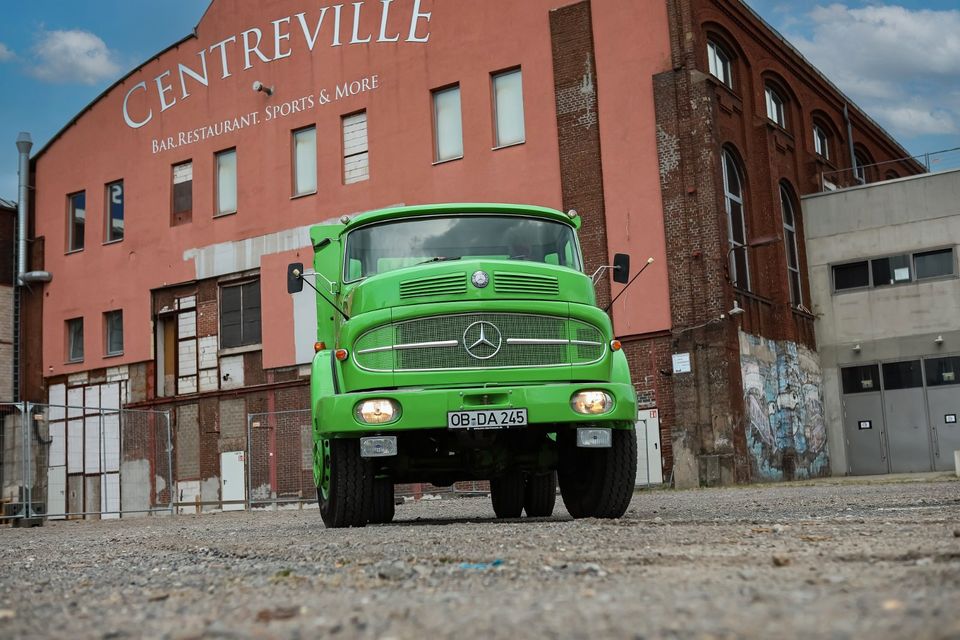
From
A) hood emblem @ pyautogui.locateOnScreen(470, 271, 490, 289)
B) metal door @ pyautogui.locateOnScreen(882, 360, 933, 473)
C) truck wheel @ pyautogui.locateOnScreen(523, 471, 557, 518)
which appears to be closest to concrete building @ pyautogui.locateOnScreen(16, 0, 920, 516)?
metal door @ pyautogui.locateOnScreen(882, 360, 933, 473)

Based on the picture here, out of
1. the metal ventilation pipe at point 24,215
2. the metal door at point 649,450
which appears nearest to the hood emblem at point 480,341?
the metal door at point 649,450

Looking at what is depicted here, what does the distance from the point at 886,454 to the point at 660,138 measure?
11448mm

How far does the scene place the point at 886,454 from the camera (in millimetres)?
30047

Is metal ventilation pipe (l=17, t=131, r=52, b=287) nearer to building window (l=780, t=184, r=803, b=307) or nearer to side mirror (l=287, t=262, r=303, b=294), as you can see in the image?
building window (l=780, t=184, r=803, b=307)

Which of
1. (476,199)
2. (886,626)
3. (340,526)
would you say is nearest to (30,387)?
(476,199)

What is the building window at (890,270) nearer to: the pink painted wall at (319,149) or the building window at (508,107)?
the pink painted wall at (319,149)

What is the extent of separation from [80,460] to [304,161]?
35.3ft

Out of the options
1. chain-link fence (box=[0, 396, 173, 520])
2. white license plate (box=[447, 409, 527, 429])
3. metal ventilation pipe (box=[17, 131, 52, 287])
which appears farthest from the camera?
metal ventilation pipe (box=[17, 131, 52, 287])

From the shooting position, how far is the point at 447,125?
28844mm

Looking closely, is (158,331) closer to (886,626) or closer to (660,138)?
(660,138)

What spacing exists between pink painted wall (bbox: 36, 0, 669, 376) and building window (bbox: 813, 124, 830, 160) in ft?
38.2

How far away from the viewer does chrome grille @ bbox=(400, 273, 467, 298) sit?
9508 millimetres

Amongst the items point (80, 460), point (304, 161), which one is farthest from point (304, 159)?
point (80, 460)

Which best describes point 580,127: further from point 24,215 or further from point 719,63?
point 24,215
